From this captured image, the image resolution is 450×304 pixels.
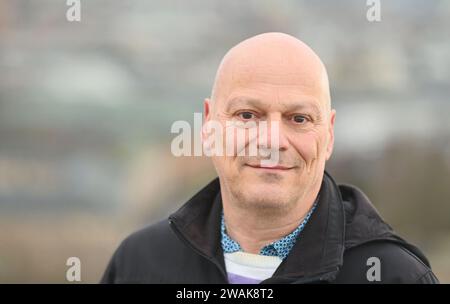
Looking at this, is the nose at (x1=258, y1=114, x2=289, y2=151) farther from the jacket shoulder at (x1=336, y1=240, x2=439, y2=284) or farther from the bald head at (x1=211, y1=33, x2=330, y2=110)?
the jacket shoulder at (x1=336, y1=240, x2=439, y2=284)

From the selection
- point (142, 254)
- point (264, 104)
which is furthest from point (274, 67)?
point (142, 254)

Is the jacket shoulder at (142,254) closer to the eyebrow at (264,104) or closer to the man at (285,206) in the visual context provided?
the man at (285,206)

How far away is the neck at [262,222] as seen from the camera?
160cm

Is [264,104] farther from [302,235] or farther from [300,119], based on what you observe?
[302,235]

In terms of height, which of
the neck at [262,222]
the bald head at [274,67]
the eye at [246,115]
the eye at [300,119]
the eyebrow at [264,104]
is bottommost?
the neck at [262,222]

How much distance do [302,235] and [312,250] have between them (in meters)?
0.06

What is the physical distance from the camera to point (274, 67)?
1533mm

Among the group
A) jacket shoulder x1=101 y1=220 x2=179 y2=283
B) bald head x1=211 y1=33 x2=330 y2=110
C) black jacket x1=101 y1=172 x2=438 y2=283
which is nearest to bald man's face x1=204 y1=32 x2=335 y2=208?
A: bald head x1=211 y1=33 x2=330 y2=110

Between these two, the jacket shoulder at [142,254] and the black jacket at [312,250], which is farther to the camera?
the jacket shoulder at [142,254]

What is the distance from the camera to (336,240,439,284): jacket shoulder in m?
1.52

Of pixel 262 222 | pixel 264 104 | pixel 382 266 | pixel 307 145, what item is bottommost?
pixel 382 266

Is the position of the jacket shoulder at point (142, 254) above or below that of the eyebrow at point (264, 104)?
below

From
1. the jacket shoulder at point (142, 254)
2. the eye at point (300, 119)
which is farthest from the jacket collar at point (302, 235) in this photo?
the eye at point (300, 119)
